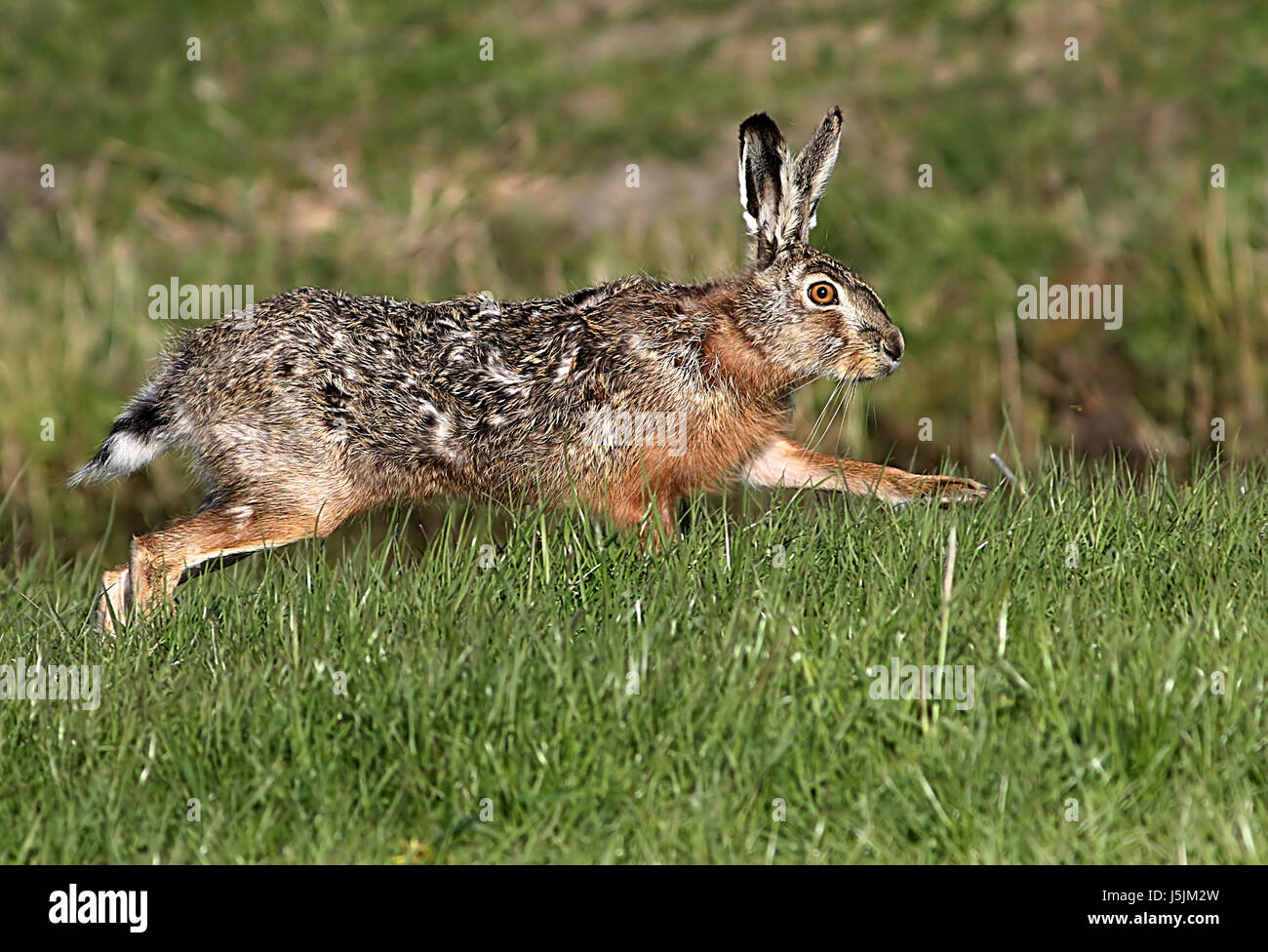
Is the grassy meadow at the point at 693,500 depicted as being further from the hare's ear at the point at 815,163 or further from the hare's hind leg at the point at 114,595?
the hare's ear at the point at 815,163

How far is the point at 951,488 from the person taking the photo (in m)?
6.96

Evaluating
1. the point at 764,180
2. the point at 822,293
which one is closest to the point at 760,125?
the point at 764,180

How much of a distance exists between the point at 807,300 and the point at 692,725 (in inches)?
118

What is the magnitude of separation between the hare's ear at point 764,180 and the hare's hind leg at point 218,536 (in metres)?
2.24

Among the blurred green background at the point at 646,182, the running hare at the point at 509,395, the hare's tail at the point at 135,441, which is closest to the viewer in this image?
the running hare at the point at 509,395

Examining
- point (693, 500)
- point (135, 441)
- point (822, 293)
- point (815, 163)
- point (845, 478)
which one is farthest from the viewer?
point (135, 441)

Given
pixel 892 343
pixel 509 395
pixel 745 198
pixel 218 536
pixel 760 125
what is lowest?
pixel 218 536

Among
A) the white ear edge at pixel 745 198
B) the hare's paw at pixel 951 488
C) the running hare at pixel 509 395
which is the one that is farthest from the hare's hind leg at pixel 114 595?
the hare's paw at pixel 951 488

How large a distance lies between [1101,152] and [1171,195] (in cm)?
132

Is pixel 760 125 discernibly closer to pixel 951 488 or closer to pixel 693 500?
pixel 693 500

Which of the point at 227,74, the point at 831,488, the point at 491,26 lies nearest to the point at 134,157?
the point at 227,74

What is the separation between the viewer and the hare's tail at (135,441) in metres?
7.39

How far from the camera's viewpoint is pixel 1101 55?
46.0 ft

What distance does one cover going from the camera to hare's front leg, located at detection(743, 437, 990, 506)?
22.8 feet
